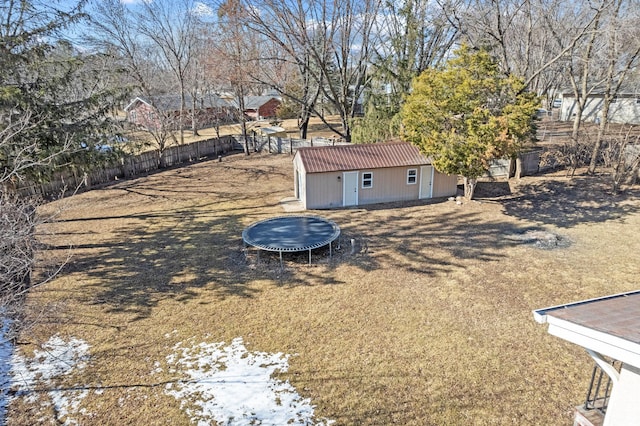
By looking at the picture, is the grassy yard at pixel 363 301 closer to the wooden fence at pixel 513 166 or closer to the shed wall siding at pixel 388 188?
the shed wall siding at pixel 388 188

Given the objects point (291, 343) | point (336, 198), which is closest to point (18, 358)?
point (291, 343)

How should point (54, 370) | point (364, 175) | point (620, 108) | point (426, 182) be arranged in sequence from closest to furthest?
1. point (54, 370)
2. point (364, 175)
3. point (426, 182)
4. point (620, 108)

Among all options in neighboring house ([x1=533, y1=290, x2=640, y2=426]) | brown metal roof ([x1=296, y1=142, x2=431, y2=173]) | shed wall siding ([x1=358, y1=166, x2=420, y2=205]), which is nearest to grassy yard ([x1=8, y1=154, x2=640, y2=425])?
shed wall siding ([x1=358, y1=166, x2=420, y2=205])

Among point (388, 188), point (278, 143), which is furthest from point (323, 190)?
point (278, 143)

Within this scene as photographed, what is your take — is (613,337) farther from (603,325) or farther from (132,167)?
(132,167)

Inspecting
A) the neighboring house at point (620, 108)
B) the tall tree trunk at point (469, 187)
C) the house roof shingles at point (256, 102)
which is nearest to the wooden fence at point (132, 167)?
the tall tree trunk at point (469, 187)

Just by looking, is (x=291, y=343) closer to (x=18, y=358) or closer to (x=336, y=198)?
(x=18, y=358)
